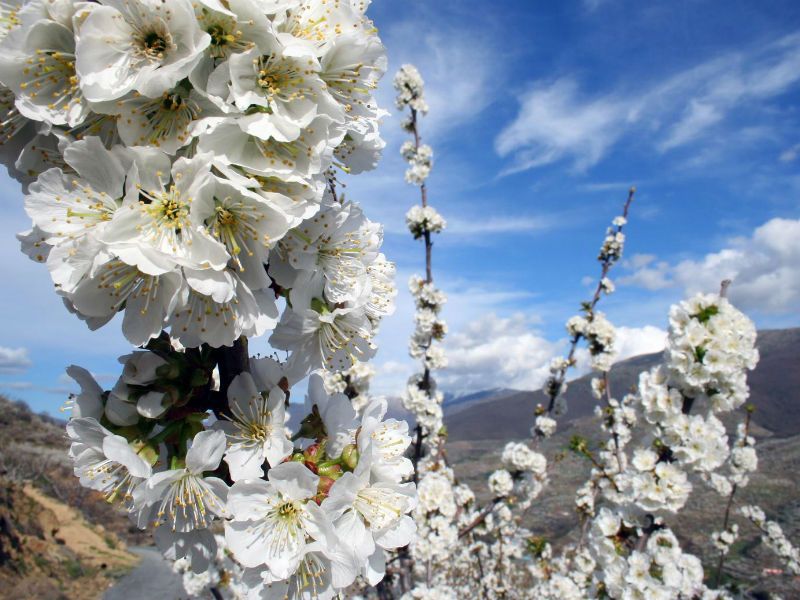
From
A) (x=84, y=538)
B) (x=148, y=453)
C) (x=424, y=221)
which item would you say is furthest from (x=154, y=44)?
(x=84, y=538)

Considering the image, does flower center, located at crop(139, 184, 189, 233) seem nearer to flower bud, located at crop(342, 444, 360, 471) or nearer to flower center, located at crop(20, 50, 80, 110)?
flower center, located at crop(20, 50, 80, 110)

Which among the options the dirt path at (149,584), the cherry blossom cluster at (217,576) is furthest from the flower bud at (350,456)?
the dirt path at (149,584)

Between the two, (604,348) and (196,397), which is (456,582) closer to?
(604,348)

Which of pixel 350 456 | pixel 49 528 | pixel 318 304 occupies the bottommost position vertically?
pixel 49 528

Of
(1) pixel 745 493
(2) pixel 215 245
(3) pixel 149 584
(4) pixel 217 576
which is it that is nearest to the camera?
(2) pixel 215 245

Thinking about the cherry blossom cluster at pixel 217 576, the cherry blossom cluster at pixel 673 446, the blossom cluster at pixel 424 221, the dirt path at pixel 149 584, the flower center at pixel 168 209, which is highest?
the blossom cluster at pixel 424 221

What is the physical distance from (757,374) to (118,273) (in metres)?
77.1

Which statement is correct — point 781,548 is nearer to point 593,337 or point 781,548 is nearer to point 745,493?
point 593,337

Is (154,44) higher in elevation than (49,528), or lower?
higher

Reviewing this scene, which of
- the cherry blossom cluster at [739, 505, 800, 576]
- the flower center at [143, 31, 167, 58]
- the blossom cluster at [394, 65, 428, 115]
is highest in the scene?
the blossom cluster at [394, 65, 428, 115]

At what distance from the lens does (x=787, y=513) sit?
14617 mm

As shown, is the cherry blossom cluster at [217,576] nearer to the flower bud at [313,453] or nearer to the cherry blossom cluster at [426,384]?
the cherry blossom cluster at [426,384]

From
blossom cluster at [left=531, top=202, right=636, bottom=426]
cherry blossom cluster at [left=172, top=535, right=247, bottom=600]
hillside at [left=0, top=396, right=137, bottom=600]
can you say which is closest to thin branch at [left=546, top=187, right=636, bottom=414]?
blossom cluster at [left=531, top=202, right=636, bottom=426]

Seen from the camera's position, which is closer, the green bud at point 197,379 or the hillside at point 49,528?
the green bud at point 197,379
